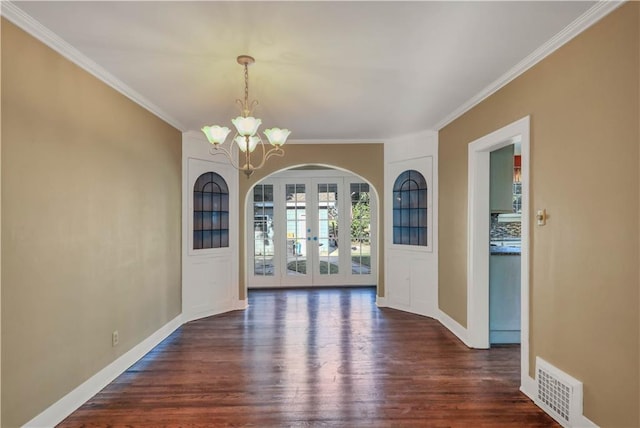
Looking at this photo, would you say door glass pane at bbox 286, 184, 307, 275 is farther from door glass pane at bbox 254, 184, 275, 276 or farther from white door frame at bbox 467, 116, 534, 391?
white door frame at bbox 467, 116, 534, 391

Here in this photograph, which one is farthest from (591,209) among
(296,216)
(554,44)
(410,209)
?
(296,216)

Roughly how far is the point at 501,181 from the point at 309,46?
252 cm

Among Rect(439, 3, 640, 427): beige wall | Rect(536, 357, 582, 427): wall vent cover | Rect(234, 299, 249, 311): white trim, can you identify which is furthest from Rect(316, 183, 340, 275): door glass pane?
Rect(536, 357, 582, 427): wall vent cover

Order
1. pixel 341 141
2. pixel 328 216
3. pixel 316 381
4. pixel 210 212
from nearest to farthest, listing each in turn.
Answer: pixel 316 381 → pixel 210 212 → pixel 341 141 → pixel 328 216

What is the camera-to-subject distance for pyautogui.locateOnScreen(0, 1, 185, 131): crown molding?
1862 mm

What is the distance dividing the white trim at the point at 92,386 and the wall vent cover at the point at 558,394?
329 centimetres

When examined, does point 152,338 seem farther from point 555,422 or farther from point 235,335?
point 555,422

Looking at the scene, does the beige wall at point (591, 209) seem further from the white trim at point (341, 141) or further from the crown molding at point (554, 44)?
the white trim at point (341, 141)

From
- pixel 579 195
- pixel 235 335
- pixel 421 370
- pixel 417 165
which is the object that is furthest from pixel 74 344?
pixel 417 165

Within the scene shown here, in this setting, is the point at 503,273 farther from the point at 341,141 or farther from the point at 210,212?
the point at 210,212

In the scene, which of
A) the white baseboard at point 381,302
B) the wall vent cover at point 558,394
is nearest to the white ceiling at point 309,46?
the wall vent cover at point 558,394

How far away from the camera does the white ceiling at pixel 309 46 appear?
1862 millimetres

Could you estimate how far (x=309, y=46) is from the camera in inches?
87.6

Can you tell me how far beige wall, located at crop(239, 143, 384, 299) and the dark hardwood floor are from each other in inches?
66.4
